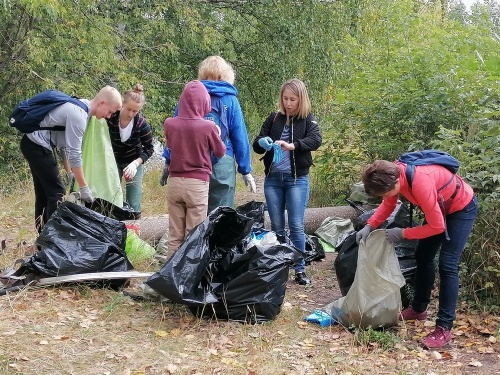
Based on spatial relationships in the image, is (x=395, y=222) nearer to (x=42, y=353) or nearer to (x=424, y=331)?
(x=424, y=331)

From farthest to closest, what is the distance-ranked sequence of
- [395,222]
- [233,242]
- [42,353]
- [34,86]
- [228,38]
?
[228,38] < [34,86] < [395,222] < [233,242] < [42,353]

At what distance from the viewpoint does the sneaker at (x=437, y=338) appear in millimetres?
3734

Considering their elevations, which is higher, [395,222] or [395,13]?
[395,13]

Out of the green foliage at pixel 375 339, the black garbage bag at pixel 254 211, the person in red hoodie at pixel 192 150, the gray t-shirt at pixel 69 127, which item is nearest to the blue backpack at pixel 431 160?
the green foliage at pixel 375 339

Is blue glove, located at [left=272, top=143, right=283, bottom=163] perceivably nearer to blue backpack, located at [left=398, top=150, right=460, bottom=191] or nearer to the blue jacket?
the blue jacket

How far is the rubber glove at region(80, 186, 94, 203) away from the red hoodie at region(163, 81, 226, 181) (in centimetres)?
90

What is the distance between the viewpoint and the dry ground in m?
3.33

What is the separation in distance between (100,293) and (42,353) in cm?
98

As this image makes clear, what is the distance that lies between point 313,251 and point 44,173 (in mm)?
2519

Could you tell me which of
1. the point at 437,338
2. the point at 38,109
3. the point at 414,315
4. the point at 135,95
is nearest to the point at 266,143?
the point at 135,95

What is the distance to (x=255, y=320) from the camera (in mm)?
3943

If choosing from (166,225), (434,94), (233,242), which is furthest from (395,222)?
(166,225)

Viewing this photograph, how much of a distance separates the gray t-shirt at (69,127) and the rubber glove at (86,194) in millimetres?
235

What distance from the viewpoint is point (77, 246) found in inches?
170
